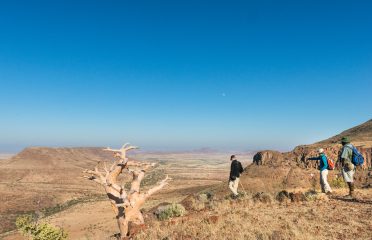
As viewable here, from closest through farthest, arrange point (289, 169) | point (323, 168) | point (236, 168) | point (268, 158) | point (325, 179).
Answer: point (323, 168)
point (325, 179)
point (236, 168)
point (289, 169)
point (268, 158)

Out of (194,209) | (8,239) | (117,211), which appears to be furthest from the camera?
(8,239)

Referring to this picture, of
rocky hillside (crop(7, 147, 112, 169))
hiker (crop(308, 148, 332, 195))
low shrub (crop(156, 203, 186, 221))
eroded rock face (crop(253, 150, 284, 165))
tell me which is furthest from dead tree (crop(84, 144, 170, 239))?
rocky hillside (crop(7, 147, 112, 169))

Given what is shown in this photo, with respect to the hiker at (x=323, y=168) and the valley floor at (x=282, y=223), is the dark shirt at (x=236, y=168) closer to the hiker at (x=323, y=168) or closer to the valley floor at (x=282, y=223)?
the valley floor at (x=282, y=223)

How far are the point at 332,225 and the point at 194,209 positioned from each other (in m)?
7.19

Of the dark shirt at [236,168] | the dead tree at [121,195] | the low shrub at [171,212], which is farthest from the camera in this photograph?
the dark shirt at [236,168]

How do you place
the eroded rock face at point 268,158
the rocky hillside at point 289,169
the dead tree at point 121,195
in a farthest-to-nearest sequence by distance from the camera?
1. the eroded rock face at point 268,158
2. the rocky hillside at point 289,169
3. the dead tree at point 121,195

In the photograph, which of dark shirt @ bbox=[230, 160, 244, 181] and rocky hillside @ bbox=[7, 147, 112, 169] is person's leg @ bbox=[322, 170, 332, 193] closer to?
dark shirt @ bbox=[230, 160, 244, 181]

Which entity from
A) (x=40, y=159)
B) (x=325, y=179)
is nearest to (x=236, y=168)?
(x=325, y=179)

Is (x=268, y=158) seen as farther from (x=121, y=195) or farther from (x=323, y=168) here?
(x=121, y=195)

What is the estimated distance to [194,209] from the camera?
1505cm

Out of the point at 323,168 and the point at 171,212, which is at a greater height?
the point at 323,168

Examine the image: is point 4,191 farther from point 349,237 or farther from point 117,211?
point 349,237

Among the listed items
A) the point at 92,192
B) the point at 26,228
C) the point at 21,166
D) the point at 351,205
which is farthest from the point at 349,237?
the point at 21,166

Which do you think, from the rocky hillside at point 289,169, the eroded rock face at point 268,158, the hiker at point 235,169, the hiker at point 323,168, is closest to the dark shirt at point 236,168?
the hiker at point 235,169
